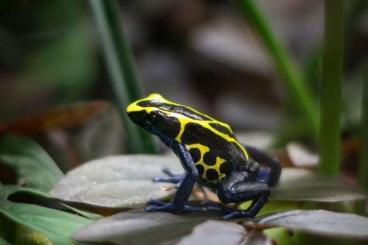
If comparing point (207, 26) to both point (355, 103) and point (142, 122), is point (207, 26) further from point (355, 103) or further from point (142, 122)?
point (142, 122)

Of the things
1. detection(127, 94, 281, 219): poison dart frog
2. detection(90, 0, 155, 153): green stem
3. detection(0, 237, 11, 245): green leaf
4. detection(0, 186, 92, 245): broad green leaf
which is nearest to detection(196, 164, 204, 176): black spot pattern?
detection(127, 94, 281, 219): poison dart frog

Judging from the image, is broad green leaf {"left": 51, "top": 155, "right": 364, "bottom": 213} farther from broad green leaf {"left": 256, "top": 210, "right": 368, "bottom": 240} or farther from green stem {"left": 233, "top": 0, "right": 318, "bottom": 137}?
green stem {"left": 233, "top": 0, "right": 318, "bottom": 137}

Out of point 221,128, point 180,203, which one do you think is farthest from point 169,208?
point 221,128

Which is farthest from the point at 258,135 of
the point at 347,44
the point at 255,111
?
the point at 347,44

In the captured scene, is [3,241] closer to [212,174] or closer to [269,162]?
[212,174]

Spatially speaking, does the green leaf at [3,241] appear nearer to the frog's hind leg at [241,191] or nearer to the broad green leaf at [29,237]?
the broad green leaf at [29,237]

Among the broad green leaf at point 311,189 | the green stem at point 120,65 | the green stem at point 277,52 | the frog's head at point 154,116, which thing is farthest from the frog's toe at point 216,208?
the green stem at point 277,52
